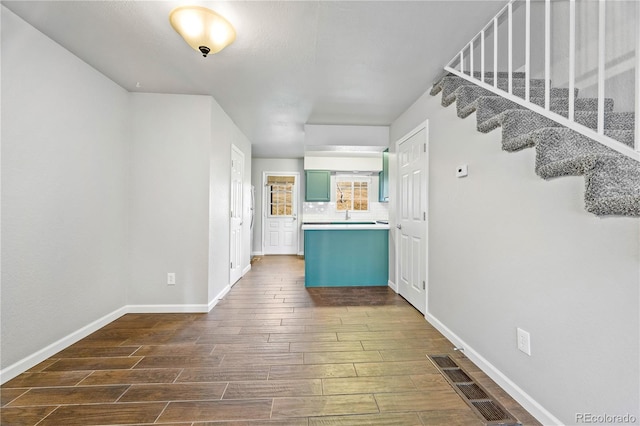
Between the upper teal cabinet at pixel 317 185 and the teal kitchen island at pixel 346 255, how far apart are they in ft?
8.35

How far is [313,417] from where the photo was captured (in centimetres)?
148

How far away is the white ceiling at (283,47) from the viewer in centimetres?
174

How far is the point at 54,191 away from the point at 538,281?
3317mm

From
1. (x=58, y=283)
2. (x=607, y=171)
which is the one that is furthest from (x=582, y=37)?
(x=58, y=283)

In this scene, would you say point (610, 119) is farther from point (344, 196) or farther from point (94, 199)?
point (344, 196)

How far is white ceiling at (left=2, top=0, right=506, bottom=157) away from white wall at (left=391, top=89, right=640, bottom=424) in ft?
2.32

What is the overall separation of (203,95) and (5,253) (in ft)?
7.04

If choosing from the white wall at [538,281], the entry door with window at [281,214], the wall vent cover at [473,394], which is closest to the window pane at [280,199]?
the entry door with window at [281,214]

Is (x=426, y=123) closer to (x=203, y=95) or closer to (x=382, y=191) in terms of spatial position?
(x=382, y=191)

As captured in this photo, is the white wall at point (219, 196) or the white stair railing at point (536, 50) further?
the white wall at point (219, 196)

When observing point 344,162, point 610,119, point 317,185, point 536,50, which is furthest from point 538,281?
point 344,162

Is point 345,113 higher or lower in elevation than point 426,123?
higher

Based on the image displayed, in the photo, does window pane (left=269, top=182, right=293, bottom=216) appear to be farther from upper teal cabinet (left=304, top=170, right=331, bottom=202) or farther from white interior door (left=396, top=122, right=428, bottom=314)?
white interior door (left=396, top=122, right=428, bottom=314)

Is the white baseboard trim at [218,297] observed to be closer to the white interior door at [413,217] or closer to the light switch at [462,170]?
the white interior door at [413,217]
